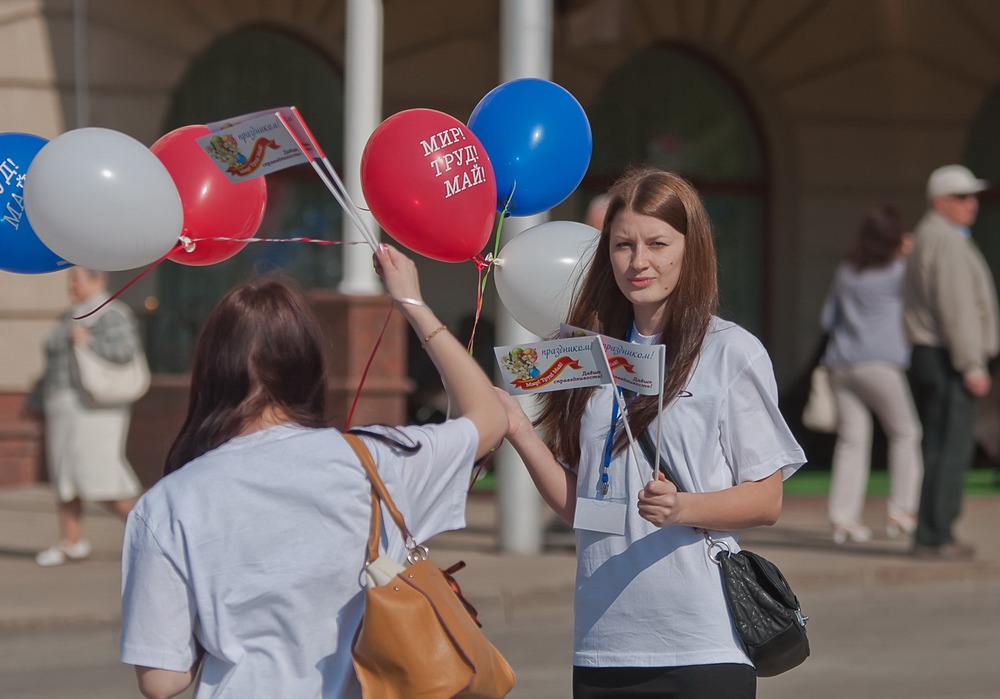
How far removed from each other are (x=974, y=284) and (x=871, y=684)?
2892 millimetres

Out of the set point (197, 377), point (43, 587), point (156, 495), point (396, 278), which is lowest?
point (43, 587)

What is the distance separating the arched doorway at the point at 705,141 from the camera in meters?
14.8

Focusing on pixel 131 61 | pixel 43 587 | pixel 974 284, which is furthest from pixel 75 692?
pixel 131 61

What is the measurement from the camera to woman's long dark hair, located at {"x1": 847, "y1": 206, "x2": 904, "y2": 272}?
9.01 meters

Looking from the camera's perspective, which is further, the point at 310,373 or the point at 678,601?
the point at 678,601

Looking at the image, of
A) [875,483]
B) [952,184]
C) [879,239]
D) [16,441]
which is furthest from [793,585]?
[16,441]

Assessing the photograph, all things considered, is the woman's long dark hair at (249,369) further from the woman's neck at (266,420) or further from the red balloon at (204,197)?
the red balloon at (204,197)

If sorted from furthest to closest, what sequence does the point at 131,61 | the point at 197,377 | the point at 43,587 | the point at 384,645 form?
Result: the point at 131,61, the point at 43,587, the point at 197,377, the point at 384,645

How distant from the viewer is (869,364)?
30.1ft

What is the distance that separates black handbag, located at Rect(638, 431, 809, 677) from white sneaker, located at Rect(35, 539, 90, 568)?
6.24 m

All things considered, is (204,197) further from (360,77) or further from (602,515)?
(360,77)

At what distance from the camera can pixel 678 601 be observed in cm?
303

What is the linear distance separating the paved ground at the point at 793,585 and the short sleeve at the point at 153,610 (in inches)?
146

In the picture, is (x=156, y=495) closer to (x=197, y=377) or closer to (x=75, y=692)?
(x=197, y=377)
